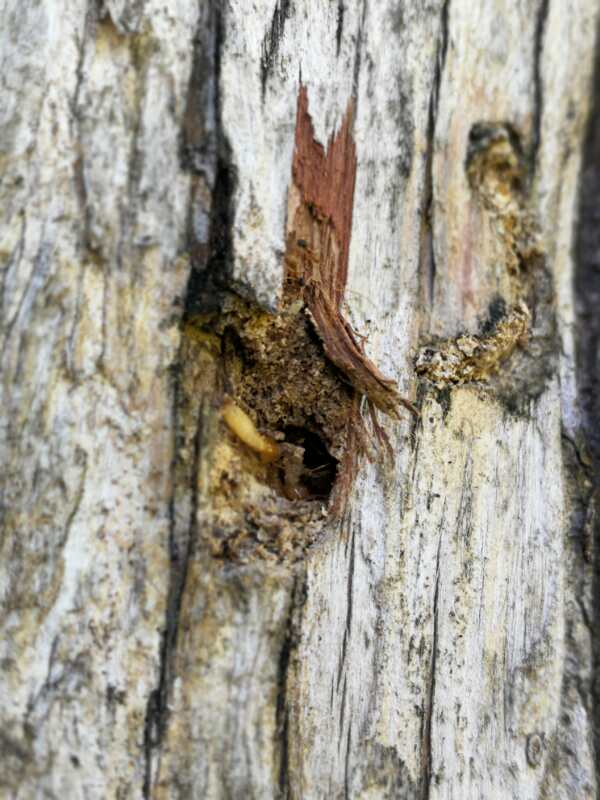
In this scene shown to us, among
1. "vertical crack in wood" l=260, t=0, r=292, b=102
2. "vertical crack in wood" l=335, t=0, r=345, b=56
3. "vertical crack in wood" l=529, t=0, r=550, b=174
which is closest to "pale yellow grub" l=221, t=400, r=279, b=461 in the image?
"vertical crack in wood" l=260, t=0, r=292, b=102

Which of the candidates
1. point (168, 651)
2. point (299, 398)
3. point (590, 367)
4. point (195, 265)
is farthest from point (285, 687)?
point (590, 367)

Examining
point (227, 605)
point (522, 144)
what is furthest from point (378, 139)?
point (227, 605)

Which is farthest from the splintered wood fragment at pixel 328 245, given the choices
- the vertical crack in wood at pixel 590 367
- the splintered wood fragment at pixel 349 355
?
the vertical crack in wood at pixel 590 367

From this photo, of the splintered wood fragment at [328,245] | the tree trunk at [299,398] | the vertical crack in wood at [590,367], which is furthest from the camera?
the vertical crack in wood at [590,367]

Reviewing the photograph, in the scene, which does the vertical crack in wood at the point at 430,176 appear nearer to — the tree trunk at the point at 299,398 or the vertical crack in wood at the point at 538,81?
the tree trunk at the point at 299,398

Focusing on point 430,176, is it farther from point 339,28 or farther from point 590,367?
point 590,367

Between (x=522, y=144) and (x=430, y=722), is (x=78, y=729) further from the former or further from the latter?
(x=522, y=144)

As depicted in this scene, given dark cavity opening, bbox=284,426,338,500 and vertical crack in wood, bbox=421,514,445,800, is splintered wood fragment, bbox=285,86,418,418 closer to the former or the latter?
dark cavity opening, bbox=284,426,338,500
